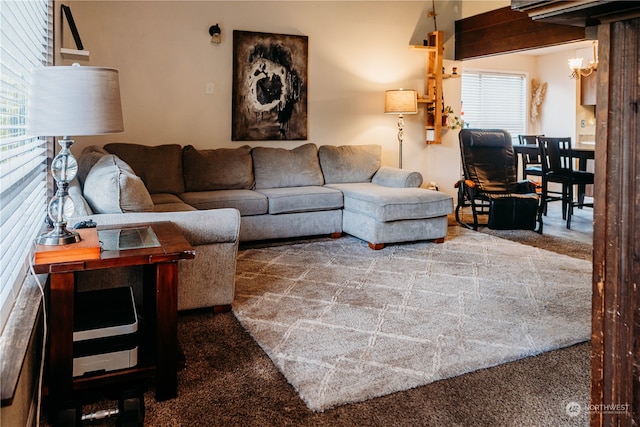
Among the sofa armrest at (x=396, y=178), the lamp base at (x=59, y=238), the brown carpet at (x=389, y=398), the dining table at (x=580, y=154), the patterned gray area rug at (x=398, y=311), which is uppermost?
the dining table at (x=580, y=154)

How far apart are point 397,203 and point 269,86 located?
1971 millimetres

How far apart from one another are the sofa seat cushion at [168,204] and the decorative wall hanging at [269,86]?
3.81 ft

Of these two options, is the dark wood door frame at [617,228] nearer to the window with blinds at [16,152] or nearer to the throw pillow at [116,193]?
the window with blinds at [16,152]

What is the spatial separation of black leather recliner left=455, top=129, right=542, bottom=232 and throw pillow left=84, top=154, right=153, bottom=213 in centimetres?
367

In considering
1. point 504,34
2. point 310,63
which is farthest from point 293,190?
point 504,34

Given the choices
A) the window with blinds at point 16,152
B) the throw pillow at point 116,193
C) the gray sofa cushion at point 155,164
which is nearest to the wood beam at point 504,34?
the gray sofa cushion at point 155,164

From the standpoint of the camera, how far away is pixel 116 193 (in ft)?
8.57

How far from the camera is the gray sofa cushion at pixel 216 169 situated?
4855 millimetres

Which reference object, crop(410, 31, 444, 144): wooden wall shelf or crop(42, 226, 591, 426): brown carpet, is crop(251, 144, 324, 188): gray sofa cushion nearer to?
crop(410, 31, 444, 144): wooden wall shelf

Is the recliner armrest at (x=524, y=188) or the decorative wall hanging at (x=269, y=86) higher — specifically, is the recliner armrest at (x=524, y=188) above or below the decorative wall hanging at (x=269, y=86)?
below

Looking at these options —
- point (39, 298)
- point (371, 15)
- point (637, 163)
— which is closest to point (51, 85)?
point (39, 298)

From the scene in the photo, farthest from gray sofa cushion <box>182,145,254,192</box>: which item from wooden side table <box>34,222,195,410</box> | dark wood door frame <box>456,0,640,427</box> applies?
dark wood door frame <box>456,0,640,427</box>

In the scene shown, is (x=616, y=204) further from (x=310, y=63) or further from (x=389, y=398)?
(x=310, y=63)

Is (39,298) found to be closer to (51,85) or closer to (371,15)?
(51,85)
